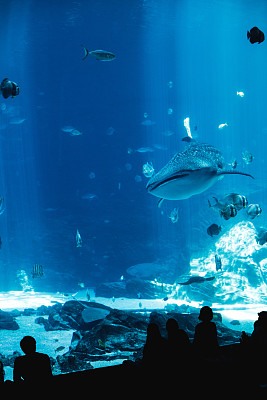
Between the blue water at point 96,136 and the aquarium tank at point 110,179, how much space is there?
0.30 ft

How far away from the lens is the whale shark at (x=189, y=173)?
352cm

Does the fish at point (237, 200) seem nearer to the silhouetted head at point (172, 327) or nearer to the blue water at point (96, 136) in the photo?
the silhouetted head at point (172, 327)

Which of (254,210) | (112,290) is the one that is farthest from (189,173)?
(112,290)

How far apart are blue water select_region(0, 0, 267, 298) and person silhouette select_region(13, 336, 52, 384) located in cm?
1526

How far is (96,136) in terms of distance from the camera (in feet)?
81.8

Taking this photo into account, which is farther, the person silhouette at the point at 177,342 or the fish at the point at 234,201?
the fish at the point at 234,201

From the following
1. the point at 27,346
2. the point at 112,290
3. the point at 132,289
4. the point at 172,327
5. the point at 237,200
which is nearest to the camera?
the point at 27,346

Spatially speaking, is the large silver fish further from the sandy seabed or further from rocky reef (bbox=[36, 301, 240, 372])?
the sandy seabed

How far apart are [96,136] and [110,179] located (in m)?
4.07

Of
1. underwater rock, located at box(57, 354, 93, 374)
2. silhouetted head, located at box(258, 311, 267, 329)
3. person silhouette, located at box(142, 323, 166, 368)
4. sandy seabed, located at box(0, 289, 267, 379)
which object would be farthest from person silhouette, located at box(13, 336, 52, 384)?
sandy seabed, located at box(0, 289, 267, 379)

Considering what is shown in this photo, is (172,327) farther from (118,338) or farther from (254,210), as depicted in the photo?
(254,210)

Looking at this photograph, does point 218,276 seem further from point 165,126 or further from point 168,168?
point 165,126

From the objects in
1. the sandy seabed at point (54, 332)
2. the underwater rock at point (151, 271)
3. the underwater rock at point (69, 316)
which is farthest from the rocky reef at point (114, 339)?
the underwater rock at point (151, 271)

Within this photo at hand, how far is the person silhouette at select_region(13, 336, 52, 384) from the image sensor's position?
8.21ft
